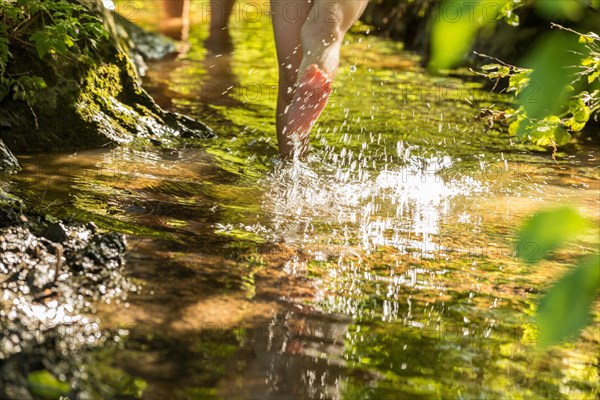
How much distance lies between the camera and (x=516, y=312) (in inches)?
101

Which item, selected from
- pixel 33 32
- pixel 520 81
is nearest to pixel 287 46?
pixel 33 32

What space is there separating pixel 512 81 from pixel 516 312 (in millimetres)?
909

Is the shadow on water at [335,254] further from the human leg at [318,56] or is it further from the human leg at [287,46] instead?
the human leg at [318,56]

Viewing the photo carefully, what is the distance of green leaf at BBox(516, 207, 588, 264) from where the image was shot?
0.69 metres

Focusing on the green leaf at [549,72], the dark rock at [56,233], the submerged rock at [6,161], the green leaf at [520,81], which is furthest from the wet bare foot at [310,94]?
the green leaf at [549,72]

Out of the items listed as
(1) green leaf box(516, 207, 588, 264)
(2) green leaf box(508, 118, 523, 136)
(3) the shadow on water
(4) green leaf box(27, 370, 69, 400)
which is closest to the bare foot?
(3) the shadow on water

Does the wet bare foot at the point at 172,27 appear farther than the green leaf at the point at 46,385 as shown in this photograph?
Yes

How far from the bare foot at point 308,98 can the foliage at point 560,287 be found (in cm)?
303

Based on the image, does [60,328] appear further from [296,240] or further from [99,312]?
[296,240]

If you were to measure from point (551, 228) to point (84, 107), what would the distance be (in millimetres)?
4063

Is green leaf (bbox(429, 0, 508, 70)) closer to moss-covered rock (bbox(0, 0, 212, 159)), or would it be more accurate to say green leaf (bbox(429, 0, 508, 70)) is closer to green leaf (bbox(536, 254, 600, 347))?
green leaf (bbox(536, 254, 600, 347))

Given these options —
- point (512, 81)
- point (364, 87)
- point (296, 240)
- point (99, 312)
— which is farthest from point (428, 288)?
point (364, 87)

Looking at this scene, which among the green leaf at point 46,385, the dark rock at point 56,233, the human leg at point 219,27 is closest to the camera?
the green leaf at point 46,385

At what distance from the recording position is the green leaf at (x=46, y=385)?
1796 millimetres
